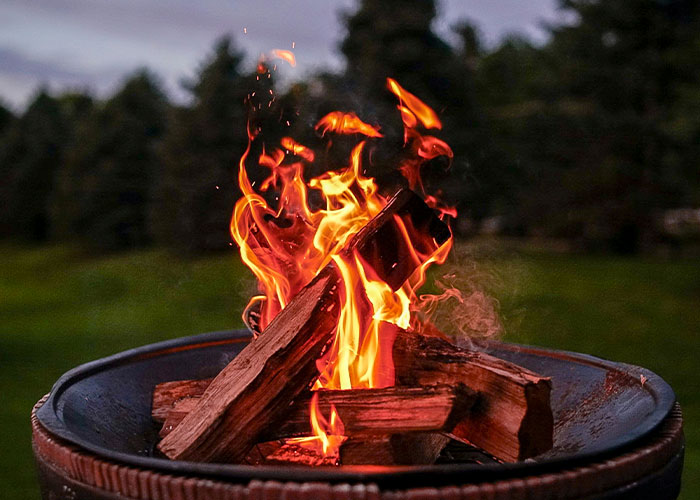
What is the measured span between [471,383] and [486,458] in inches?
13.7

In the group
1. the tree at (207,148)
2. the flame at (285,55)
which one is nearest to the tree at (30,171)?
the tree at (207,148)

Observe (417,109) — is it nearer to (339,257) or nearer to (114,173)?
(339,257)

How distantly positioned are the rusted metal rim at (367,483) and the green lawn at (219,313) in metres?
1.90

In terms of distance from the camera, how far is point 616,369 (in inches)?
92.7

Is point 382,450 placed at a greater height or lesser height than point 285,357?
lesser

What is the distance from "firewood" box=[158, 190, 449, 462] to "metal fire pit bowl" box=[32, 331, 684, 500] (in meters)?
0.25

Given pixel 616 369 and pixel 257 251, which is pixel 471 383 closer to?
pixel 616 369

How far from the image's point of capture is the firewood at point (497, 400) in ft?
6.08

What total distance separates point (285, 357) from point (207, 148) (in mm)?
12088

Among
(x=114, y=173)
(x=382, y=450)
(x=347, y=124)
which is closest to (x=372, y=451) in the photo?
(x=382, y=450)

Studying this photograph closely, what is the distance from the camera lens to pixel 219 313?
874 centimetres

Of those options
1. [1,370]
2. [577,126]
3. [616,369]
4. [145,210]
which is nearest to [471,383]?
[616,369]

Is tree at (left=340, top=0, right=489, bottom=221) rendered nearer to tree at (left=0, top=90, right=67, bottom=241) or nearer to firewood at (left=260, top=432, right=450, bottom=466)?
firewood at (left=260, top=432, right=450, bottom=466)

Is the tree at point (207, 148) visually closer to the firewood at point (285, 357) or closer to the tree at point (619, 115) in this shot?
the tree at point (619, 115)
